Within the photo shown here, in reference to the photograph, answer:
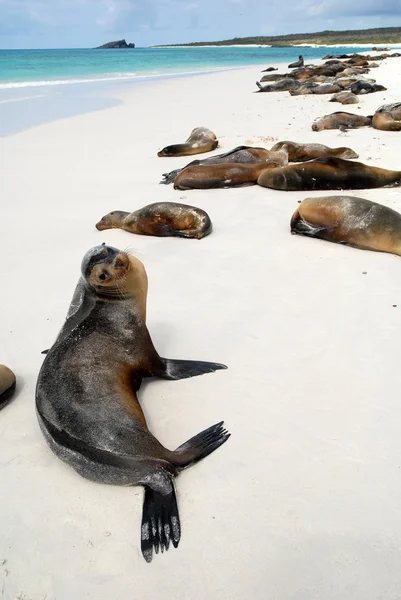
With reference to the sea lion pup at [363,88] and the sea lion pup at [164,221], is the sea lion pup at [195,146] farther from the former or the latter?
the sea lion pup at [363,88]

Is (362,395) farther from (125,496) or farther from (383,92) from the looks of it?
(383,92)

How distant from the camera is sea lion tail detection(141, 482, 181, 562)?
2.07 meters

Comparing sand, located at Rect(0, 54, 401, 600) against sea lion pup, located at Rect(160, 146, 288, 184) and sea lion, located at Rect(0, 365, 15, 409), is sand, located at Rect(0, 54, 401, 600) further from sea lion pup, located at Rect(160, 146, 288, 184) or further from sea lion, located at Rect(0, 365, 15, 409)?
sea lion pup, located at Rect(160, 146, 288, 184)

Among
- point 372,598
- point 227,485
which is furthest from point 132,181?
point 372,598

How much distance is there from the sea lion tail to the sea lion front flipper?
0.84m

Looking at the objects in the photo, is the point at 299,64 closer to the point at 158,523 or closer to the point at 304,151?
the point at 304,151

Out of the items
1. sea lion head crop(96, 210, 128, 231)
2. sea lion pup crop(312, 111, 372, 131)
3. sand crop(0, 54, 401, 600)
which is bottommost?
sea lion pup crop(312, 111, 372, 131)

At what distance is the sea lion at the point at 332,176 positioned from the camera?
19.8 feet

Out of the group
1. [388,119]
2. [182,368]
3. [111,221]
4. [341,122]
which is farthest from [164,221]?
[388,119]

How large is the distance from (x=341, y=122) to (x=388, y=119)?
843 millimetres

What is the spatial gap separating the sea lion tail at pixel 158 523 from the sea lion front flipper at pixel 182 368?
33.2 inches

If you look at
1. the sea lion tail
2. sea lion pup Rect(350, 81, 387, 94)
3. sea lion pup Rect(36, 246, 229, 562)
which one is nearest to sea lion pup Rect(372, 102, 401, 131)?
sea lion pup Rect(350, 81, 387, 94)

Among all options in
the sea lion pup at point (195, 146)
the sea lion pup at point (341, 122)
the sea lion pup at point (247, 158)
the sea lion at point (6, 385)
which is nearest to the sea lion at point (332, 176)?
the sea lion pup at point (247, 158)

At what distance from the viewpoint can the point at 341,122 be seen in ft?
32.8
